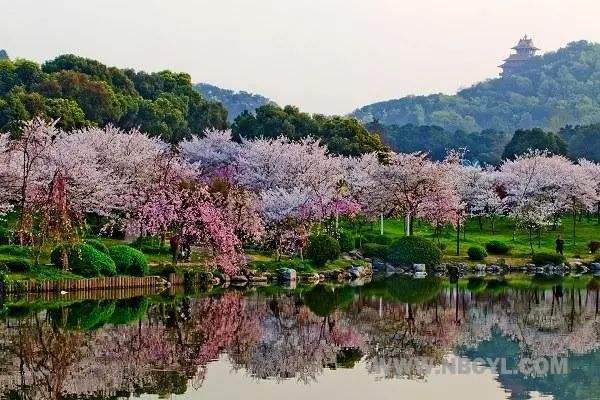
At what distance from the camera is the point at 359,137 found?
80250mm

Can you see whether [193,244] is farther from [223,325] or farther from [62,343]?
[62,343]

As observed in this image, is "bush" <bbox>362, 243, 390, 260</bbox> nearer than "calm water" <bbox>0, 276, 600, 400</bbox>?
No

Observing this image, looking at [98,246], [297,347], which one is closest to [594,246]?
[98,246]

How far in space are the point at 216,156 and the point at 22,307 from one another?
3618 centimetres

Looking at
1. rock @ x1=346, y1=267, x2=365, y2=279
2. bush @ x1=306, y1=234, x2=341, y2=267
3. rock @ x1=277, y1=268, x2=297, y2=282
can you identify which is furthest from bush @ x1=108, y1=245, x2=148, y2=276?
rock @ x1=346, y1=267, x2=365, y2=279

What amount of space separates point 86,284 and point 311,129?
43.7m

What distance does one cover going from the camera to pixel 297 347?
84.6 ft

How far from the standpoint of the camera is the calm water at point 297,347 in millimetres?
20203

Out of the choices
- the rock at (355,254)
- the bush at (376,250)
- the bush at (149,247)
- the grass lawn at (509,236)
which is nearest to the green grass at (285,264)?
the rock at (355,254)

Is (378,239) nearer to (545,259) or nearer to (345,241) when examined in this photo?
(345,241)

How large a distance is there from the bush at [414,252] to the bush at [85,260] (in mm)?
20164

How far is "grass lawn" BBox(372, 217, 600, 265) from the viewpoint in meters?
61.1

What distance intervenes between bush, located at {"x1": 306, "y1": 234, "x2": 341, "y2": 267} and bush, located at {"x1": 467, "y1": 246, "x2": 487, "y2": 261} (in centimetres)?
1106

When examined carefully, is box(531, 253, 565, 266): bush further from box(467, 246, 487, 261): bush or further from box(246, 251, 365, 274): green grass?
box(246, 251, 365, 274): green grass
